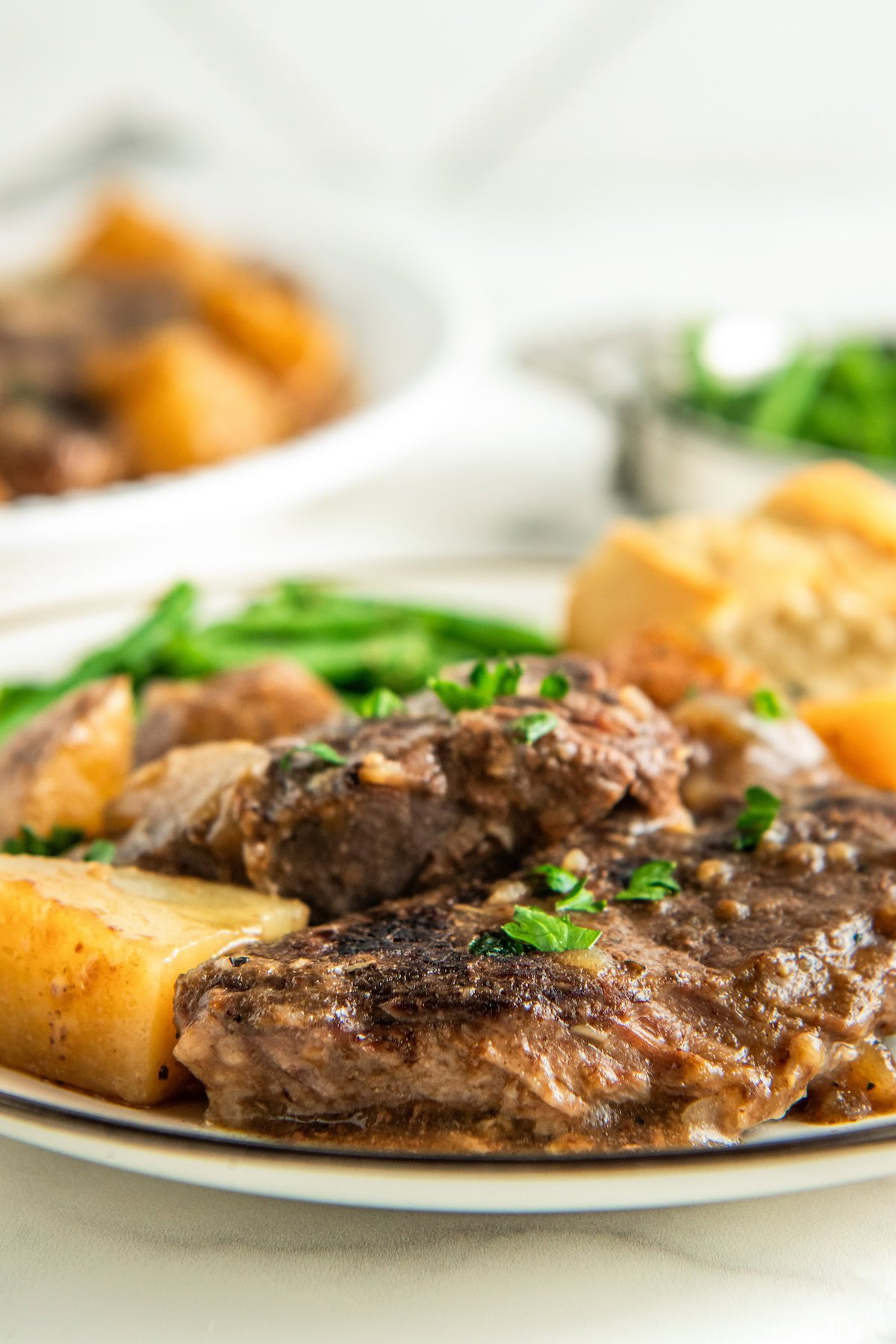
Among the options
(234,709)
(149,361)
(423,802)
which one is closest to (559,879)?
(423,802)

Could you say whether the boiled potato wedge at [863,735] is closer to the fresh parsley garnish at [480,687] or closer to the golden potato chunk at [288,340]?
the fresh parsley garnish at [480,687]

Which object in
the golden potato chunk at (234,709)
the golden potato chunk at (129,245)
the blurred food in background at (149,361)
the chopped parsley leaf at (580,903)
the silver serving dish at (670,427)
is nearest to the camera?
the chopped parsley leaf at (580,903)

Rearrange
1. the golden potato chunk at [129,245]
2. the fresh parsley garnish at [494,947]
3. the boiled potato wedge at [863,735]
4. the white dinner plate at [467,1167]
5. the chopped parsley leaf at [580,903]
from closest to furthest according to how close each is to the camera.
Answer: the white dinner plate at [467,1167] < the fresh parsley garnish at [494,947] < the chopped parsley leaf at [580,903] < the boiled potato wedge at [863,735] < the golden potato chunk at [129,245]

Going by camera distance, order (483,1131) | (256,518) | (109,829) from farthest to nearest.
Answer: (256,518), (109,829), (483,1131)

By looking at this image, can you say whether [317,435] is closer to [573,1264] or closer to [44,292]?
[44,292]

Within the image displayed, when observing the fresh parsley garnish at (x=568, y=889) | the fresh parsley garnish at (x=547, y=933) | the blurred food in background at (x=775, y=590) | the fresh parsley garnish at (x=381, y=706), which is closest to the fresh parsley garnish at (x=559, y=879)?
the fresh parsley garnish at (x=568, y=889)

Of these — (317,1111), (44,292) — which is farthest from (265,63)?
(317,1111)

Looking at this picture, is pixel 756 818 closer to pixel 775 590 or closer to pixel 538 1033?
pixel 538 1033

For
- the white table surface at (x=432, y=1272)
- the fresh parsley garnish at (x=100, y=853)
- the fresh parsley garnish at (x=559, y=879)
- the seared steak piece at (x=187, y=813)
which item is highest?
the fresh parsley garnish at (x=559, y=879)
